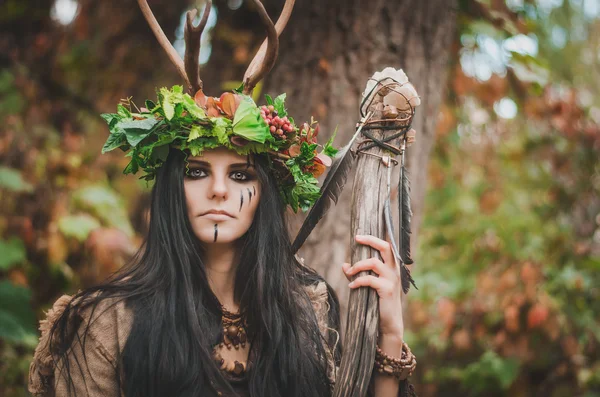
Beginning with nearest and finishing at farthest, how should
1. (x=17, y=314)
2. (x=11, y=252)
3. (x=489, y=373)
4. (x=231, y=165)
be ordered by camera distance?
(x=231, y=165), (x=17, y=314), (x=11, y=252), (x=489, y=373)

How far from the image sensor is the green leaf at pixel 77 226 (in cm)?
434

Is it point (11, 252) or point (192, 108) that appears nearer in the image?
point (192, 108)

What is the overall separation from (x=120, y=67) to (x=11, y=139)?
109cm

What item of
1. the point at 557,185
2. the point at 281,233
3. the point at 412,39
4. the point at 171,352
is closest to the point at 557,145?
the point at 557,185

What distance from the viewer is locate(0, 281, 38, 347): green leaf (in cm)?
331

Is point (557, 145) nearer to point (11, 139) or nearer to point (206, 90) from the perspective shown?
point (206, 90)

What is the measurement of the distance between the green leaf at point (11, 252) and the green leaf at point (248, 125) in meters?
2.44

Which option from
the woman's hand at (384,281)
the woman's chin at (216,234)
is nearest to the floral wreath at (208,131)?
the woman's chin at (216,234)

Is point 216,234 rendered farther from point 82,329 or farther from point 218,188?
point 82,329

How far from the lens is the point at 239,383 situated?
2.13 m

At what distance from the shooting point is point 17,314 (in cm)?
343


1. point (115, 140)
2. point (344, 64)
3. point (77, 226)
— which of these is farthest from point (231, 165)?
point (77, 226)

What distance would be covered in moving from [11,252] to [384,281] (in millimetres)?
2801

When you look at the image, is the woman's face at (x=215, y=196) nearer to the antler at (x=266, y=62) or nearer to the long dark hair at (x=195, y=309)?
the long dark hair at (x=195, y=309)
